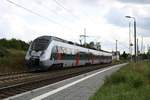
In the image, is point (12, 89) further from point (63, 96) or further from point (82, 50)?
point (82, 50)

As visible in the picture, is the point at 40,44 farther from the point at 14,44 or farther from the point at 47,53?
the point at 14,44

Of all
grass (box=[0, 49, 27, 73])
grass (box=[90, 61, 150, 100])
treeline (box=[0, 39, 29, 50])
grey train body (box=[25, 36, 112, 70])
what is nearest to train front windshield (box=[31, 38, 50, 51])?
grey train body (box=[25, 36, 112, 70])

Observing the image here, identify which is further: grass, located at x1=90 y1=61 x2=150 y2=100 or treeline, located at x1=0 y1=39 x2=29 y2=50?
treeline, located at x1=0 y1=39 x2=29 y2=50

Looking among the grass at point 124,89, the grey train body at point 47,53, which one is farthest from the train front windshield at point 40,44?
the grass at point 124,89

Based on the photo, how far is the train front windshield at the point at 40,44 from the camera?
36719 mm

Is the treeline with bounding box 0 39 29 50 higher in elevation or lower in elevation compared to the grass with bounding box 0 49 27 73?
higher

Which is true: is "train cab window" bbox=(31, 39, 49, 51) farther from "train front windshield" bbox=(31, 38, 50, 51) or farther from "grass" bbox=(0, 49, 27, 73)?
"grass" bbox=(0, 49, 27, 73)

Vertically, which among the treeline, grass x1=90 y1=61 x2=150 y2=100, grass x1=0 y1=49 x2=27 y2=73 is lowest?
grass x1=90 y1=61 x2=150 y2=100

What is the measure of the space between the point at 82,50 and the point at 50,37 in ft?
57.3

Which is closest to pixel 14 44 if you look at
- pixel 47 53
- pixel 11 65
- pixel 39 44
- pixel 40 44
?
pixel 11 65

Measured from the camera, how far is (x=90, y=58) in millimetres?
61875

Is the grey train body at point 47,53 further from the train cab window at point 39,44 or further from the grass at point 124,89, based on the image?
the grass at point 124,89

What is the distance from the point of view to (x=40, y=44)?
37125mm

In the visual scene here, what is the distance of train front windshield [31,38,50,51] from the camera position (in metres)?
36.7
